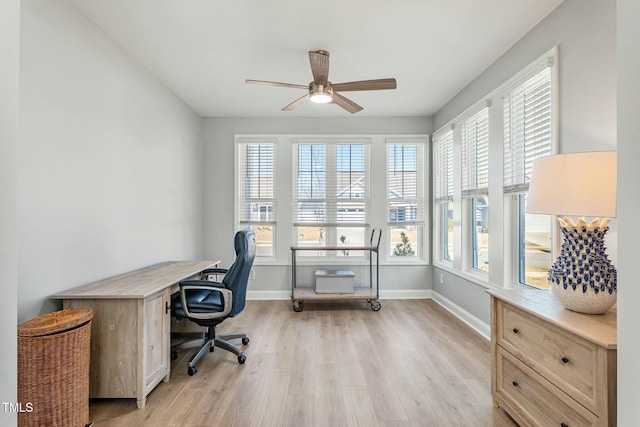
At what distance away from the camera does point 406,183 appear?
15.0 ft

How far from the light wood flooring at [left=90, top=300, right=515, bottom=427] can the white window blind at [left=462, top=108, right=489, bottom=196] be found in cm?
156

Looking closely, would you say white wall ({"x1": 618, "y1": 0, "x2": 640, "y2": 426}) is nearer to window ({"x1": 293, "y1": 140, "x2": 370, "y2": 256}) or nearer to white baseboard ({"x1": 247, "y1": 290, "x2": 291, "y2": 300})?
window ({"x1": 293, "y1": 140, "x2": 370, "y2": 256})

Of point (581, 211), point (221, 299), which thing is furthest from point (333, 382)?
point (581, 211)

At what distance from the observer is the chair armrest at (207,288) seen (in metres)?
2.40

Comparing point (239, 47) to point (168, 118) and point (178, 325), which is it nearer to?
point (168, 118)

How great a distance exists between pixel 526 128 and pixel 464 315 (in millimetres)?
2134

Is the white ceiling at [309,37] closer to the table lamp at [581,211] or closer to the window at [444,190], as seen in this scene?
the window at [444,190]

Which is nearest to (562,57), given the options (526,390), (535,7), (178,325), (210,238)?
(535,7)

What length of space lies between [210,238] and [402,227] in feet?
9.43

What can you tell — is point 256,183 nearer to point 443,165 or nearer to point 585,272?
point 443,165

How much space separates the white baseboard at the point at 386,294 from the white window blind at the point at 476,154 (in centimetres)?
171

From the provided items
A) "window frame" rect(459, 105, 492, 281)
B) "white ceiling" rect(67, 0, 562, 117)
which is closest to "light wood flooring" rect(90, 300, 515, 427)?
"window frame" rect(459, 105, 492, 281)

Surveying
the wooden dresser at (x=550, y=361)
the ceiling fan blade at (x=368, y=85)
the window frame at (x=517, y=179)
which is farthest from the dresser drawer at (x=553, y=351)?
the ceiling fan blade at (x=368, y=85)

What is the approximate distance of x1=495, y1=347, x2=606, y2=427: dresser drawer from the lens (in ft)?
4.48
